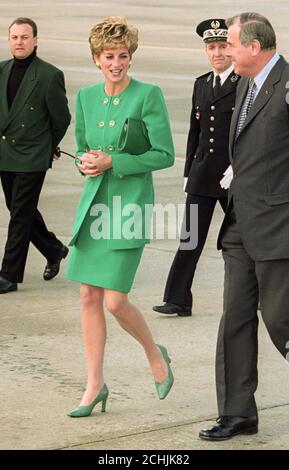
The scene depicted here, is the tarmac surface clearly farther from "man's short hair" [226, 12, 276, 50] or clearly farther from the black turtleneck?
"man's short hair" [226, 12, 276, 50]

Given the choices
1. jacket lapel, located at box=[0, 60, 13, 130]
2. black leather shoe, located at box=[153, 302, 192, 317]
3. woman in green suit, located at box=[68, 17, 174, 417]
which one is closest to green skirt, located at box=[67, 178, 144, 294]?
woman in green suit, located at box=[68, 17, 174, 417]

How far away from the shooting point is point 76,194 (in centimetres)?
1339

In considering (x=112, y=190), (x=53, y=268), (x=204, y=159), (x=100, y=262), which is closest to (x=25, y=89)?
(x=53, y=268)

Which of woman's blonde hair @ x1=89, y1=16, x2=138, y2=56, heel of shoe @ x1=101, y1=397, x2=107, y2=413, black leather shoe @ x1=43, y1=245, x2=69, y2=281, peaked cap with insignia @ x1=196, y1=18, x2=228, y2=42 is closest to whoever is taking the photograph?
woman's blonde hair @ x1=89, y1=16, x2=138, y2=56

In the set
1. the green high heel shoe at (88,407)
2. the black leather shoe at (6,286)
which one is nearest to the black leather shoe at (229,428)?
the green high heel shoe at (88,407)

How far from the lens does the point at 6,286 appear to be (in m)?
9.76

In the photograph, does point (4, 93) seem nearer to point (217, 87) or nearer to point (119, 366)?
point (217, 87)

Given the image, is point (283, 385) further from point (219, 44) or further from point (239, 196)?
point (219, 44)

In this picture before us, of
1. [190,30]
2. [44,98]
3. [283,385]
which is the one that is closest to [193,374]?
[283,385]

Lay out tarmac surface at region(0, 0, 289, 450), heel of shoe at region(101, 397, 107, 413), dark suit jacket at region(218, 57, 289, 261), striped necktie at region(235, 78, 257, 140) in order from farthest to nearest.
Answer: heel of shoe at region(101, 397, 107, 413)
tarmac surface at region(0, 0, 289, 450)
striped necktie at region(235, 78, 257, 140)
dark suit jacket at region(218, 57, 289, 261)

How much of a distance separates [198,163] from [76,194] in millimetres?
4403

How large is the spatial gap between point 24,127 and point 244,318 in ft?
12.7

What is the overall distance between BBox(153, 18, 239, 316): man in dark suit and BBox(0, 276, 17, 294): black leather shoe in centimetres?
122

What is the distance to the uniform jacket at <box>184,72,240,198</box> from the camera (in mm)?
8969
